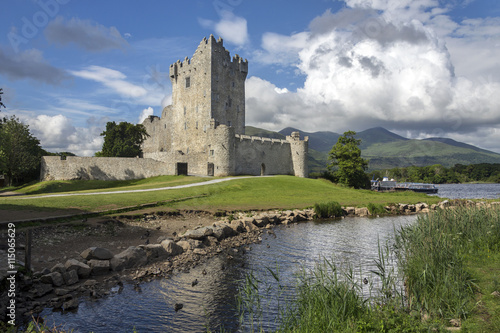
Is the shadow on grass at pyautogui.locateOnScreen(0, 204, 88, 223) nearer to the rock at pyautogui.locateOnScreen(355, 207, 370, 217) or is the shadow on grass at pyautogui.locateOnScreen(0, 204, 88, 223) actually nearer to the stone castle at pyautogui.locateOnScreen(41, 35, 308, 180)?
the rock at pyautogui.locateOnScreen(355, 207, 370, 217)

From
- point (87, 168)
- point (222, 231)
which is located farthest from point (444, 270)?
point (87, 168)

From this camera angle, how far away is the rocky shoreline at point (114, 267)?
10234mm

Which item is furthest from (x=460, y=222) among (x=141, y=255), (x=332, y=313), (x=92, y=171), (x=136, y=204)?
(x=92, y=171)

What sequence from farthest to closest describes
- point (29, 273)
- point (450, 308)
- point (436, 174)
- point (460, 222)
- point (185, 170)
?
point (436, 174)
point (185, 170)
point (460, 222)
point (29, 273)
point (450, 308)

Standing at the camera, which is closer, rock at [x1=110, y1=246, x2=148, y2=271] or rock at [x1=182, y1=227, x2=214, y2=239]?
rock at [x1=110, y1=246, x2=148, y2=271]

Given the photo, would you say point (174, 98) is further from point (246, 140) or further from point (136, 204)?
point (136, 204)

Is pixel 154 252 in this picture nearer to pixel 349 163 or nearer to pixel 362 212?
pixel 362 212

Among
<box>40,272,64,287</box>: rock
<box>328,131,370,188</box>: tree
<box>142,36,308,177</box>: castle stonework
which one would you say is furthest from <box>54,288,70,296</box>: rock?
<box>328,131,370,188</box>: tree

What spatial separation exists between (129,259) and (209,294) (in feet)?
14.6

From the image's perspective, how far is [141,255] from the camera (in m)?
14.2

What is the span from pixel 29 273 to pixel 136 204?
46.6ft

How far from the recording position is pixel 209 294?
11.2 meters

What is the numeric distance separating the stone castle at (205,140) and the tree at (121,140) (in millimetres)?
4838

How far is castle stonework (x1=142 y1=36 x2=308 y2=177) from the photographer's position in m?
54.5
